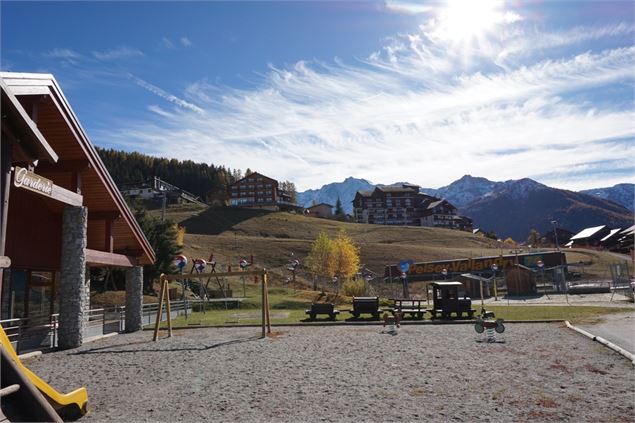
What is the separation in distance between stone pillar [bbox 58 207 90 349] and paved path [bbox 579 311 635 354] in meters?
16.3

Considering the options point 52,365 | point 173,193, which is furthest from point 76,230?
point 173,193

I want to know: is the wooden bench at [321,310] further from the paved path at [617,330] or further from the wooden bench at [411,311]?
the paved path at [617,330]

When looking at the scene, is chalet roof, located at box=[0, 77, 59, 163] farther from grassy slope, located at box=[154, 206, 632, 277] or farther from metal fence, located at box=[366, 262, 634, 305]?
grassy slope, located at box=[154, 206, 632, 277]

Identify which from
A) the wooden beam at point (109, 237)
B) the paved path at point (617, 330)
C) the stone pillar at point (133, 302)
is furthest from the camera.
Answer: the stone pillar at point (133, 302)

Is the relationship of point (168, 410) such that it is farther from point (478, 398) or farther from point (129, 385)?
point (478, 398)

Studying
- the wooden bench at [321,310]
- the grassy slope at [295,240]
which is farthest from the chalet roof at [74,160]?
the grassy slope at [295,240]

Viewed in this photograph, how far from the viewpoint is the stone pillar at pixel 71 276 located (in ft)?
49.1

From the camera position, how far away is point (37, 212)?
16156 millimetres

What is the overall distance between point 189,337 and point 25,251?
651cm

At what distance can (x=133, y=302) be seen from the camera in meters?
21.1

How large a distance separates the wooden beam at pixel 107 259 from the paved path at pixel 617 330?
16738 millimetres

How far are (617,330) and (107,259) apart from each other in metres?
18.7

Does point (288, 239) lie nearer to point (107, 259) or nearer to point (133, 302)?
point (133, 302)

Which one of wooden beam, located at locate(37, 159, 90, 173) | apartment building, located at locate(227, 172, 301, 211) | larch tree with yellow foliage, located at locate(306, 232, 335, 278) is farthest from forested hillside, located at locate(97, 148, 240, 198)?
wooden beam, located at locate(37, 159, 90, 173)
